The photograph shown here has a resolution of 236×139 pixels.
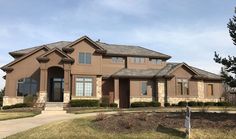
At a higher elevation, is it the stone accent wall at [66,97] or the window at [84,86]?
the window at [84,86]

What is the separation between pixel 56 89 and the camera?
37.6 meters

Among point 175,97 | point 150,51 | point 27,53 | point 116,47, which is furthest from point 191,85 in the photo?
point 27,53

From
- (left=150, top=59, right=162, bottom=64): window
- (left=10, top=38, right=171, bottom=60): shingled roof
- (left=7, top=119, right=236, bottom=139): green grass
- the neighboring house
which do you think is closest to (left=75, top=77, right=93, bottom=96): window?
the neighboring house

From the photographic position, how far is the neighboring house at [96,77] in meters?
35.0

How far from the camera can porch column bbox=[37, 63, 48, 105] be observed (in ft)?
111

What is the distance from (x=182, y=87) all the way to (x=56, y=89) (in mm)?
16714

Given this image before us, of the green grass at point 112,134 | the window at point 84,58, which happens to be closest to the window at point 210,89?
the window at point 84,58

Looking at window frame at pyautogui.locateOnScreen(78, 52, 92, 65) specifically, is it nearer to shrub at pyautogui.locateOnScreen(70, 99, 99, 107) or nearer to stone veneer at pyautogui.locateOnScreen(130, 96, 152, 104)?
shrub at pyautogui.locateOnScreen(70, 99, 99, 107)

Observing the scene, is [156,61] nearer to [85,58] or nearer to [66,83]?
[85,58]

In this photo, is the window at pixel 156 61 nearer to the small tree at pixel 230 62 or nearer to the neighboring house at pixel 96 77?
the neighboring house at pixel 96 77

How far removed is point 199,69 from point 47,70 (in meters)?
22.7

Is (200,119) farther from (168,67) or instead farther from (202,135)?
(168,67)

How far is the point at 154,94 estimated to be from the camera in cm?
3878

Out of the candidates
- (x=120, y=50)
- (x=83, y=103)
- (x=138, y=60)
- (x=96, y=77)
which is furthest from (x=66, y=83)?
(x=138, y=60)
